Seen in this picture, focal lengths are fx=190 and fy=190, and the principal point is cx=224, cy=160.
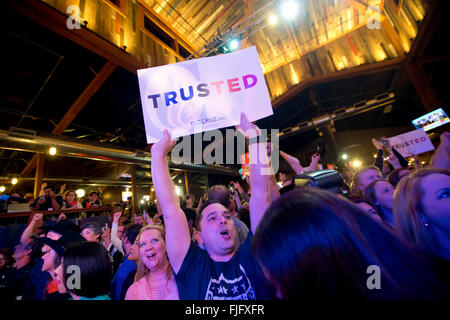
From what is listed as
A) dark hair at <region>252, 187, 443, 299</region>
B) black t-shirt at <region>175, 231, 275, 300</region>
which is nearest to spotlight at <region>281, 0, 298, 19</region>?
black t-shirt at <region>175, 231, 275, 300</region>

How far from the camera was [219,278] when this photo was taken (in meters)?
1.33

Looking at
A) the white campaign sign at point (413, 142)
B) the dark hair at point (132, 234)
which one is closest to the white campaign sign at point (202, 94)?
the dark hair at point (132, 234)

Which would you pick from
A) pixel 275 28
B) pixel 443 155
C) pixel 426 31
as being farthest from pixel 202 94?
pixel 426 31

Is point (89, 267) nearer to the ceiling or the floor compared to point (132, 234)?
nearer to the floor

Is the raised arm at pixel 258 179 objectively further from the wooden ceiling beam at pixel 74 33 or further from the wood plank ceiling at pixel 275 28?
the wood plank ceiling at pixel 275 28

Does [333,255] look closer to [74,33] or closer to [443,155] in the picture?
[443,155]

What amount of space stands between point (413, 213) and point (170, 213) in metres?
1.65

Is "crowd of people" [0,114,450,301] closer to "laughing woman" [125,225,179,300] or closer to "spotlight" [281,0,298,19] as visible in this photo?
"laughing woman" [125,225,179,300]

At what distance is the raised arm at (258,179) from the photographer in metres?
1.43

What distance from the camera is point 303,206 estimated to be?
65cm

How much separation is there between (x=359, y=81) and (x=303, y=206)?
12.4 metres

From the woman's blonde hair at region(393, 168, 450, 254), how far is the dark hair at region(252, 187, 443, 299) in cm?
71

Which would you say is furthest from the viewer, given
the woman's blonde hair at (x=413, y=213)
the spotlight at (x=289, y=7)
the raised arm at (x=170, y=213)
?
the spotlight at (x=289, y=7)

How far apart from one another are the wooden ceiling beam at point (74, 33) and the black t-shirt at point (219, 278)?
4994mm
